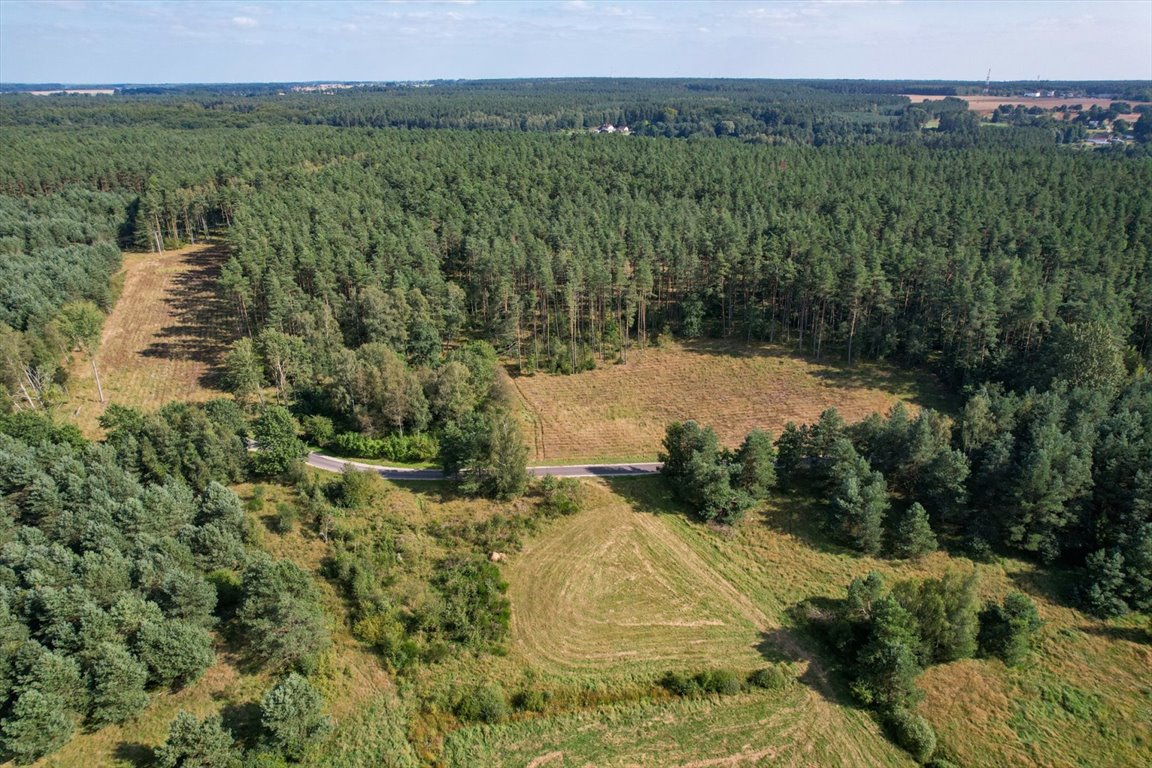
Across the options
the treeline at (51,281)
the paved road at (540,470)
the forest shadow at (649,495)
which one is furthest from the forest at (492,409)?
the paved road at (540,470)

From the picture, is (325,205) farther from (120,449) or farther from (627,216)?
(120,449)

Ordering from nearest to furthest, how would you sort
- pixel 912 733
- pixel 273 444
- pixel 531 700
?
pixel 912 733, pixel 531 700, pixel 273 444

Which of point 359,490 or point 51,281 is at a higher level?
point 51,281

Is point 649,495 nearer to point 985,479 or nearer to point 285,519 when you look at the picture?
point 985,479

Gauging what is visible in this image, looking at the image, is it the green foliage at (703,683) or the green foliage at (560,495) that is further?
the green foliage at (560,495)

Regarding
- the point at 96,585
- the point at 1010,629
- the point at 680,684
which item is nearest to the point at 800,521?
the point at 1010,629

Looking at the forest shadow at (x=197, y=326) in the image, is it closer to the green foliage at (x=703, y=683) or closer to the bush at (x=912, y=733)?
the green foliage at (x=703, y=683)
